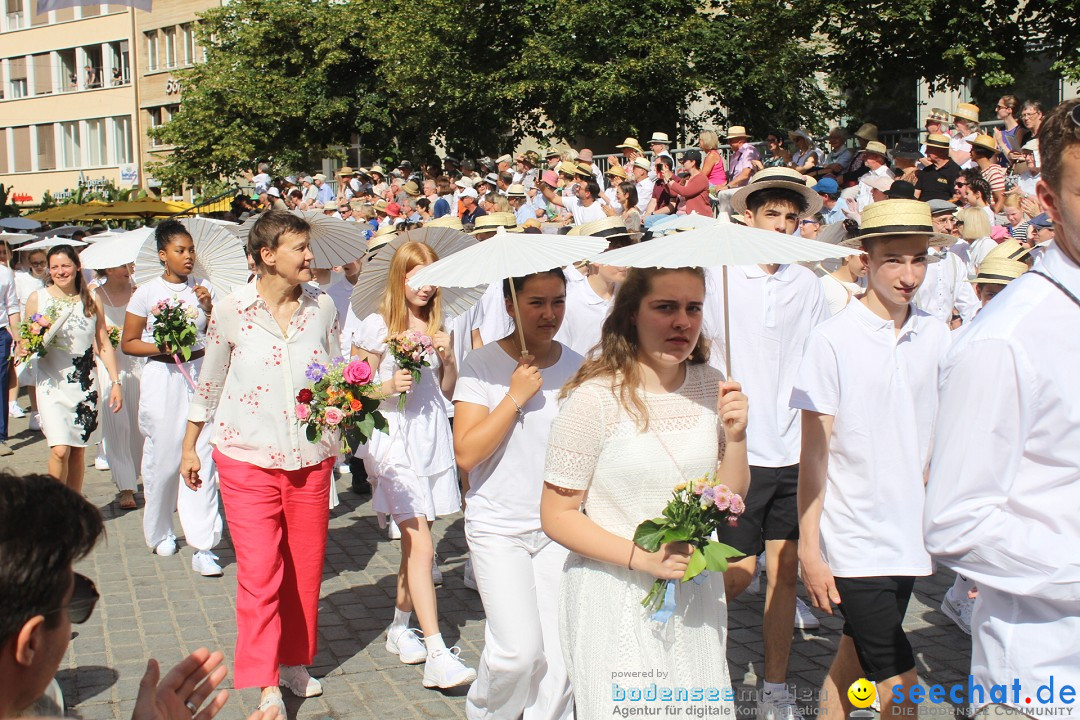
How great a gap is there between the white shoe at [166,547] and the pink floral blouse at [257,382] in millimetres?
3031

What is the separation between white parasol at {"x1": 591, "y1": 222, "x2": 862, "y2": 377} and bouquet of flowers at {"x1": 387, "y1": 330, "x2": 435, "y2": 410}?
2428mm

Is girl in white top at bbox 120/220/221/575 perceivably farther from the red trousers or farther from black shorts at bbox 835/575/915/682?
black shorts at bbox 835/575/915/682

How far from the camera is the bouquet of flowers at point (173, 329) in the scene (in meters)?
8.47

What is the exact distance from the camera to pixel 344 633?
275 inches

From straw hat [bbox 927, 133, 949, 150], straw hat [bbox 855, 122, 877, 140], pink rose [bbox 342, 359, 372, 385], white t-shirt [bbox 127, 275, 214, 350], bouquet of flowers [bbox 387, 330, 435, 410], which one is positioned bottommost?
pink rose [bbox 342, 359, 372, 385]

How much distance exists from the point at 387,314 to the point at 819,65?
16442mm

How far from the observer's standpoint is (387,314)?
22.0ft

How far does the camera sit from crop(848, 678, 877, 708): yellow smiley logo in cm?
465

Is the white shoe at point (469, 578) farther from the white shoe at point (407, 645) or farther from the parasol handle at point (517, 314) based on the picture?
the parasol handle at point (517, 314)

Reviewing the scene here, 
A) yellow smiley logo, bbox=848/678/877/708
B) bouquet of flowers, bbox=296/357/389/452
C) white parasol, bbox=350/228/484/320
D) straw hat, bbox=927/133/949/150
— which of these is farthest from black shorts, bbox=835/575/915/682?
straw hat, bbox=927/133/949/150

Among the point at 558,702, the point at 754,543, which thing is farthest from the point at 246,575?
the point at 754,543

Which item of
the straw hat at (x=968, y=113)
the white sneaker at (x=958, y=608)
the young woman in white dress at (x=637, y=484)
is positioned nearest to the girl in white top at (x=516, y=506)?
the young woman in white dress at (x=637, y=484)

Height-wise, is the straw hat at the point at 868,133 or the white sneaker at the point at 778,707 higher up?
the straw hat at the point at 868,133

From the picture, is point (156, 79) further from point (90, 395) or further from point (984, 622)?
point (984, 622)
